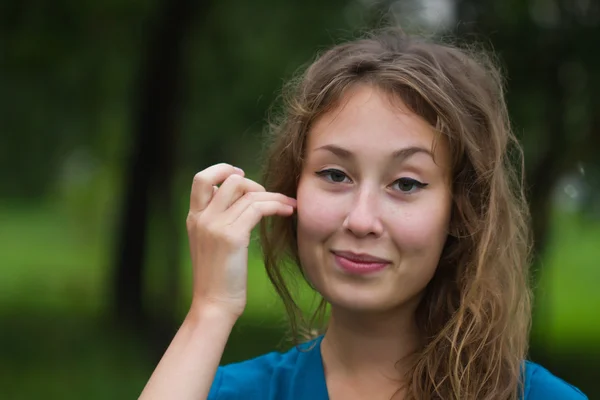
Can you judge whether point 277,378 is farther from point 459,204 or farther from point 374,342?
point 459,204

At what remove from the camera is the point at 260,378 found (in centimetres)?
251

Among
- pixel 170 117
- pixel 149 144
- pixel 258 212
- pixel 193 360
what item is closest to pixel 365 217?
pixel 258 212

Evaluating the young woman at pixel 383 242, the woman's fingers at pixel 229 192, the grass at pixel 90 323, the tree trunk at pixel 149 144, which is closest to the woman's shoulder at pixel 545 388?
the young woman at pixel 383 242

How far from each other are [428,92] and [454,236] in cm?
42

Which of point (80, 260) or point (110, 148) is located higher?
point (110, 148)

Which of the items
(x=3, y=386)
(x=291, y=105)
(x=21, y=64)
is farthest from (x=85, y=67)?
(x=291, y=105)

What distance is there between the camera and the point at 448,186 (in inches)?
94.4

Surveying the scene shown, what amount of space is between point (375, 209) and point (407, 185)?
0.12 metres

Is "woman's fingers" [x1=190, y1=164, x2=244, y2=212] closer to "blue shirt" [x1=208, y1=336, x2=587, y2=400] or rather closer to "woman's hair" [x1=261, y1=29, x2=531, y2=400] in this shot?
"woman's hair" [x1=261, y1=29, x2=531, y2=400]

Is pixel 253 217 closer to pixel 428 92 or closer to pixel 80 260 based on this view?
pixel 428 92

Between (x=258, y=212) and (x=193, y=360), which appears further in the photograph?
(x=258, y=212)

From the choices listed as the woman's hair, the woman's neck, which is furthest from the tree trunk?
the woman's neck

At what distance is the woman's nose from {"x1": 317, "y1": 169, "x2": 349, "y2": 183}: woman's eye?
89 millimetres

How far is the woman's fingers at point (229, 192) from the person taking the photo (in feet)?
7.80
